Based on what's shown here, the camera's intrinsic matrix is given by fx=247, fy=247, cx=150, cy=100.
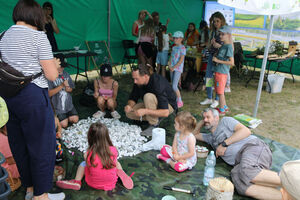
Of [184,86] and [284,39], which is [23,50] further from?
[284,39]

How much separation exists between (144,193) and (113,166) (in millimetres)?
393

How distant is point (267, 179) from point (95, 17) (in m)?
6.05

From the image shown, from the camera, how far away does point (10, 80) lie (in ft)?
5.44

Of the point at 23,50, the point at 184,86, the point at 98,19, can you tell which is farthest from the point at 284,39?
the point at 23,50

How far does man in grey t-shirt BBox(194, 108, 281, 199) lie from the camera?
2234 mm

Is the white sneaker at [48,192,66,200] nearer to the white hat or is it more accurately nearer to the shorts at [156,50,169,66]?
the white hat

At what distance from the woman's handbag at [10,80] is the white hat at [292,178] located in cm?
166

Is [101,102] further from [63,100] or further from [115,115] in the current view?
[63,100]

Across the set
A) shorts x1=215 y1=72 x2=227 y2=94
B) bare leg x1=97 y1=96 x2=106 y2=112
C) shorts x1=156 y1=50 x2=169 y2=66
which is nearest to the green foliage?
shorts x1=156 y1=50 x2=169 y2=66

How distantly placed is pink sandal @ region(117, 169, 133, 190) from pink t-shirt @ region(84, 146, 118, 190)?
0.23ft

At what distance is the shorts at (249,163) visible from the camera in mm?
2279

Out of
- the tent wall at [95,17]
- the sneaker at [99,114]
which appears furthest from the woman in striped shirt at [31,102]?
the tent wall at [95,17]

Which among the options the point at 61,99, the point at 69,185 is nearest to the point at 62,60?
the point at 61,99

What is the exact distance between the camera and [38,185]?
6.41 ft
